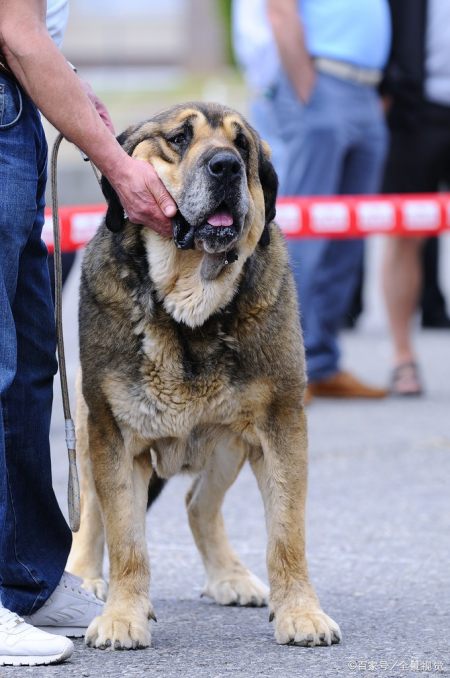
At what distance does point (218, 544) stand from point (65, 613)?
70 centimetres

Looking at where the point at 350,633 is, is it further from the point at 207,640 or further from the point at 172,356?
the point at 172,356

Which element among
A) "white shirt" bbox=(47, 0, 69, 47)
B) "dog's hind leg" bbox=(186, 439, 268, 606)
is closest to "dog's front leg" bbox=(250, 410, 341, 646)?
"dog's hind leg" bbox=(186, 439, 268, 606)

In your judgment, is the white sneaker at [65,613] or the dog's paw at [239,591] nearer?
the white sneaker at [65,613]

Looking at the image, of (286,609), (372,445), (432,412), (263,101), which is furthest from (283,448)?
(263,101)

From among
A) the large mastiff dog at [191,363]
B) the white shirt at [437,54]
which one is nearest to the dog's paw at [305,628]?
the large mastiff dog at [191,363]

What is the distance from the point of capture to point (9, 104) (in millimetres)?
3680

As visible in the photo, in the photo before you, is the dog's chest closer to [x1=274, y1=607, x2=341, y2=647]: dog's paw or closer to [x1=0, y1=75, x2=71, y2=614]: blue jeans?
[x1=0, y1=75, x2=71, y2=614]: blue jeans

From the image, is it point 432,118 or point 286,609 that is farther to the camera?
point 432,118

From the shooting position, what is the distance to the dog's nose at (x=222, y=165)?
3.79 meters

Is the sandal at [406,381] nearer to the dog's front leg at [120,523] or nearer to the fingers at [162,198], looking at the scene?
the dog's front leg at [120,523]

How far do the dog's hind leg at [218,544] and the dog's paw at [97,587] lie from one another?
0.33 meters

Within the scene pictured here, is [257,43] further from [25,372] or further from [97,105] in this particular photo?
[25,372]

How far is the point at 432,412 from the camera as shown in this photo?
7.52 meters

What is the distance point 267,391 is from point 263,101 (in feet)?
13.8
